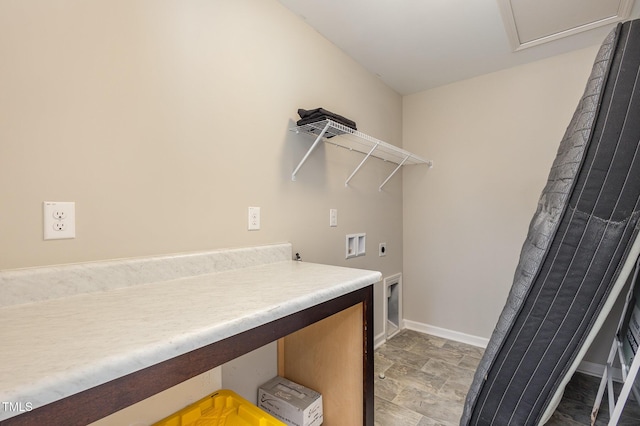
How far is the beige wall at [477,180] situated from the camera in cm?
215

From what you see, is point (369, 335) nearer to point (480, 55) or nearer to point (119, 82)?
point (119, 82)

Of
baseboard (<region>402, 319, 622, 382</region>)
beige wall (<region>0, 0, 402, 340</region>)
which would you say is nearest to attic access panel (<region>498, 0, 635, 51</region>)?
beige wall (<region>0, 0, 402, 340</region>)

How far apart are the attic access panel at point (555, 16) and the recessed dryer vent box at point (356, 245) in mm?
1598

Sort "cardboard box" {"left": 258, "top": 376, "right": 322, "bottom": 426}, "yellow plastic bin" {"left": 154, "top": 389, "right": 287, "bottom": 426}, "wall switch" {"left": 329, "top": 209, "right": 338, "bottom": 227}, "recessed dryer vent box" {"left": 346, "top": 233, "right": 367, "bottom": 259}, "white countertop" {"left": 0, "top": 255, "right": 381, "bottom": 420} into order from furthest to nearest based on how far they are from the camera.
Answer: "recessed dryer vent box" {"left": 346, "top": 233, "right": 367, "bottom": 259}
"wall switch" {"left": 329, "top": 209, "right": 338, "bottom": 227}
"cardboard box" {"left": 258, "top": 376, "right": 322, "bottom": 426}
"yellow plastic bin" {"left": 154, "top": 389, "right": 287, "bottom": 426}
"white countertop" {"left": 0, "top": 255, "right": 381, "bottom": 420}

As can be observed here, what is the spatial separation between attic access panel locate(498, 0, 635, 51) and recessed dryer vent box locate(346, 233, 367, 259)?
1598mm

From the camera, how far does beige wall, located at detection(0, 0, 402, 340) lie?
0.83m

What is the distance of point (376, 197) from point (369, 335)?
1.45 m

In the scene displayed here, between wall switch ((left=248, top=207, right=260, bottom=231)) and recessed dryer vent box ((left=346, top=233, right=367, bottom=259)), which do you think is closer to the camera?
wall switch ((left=248, top=207, right=260, bottom=231))

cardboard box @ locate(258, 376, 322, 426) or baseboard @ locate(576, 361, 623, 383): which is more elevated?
cardboard box @ locate(258, 376, 322, 426)

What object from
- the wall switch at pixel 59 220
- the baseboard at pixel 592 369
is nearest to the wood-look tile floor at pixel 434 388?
the baseboard at pixel 592 369

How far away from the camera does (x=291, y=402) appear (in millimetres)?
1249

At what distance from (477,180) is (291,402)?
84.7 inches

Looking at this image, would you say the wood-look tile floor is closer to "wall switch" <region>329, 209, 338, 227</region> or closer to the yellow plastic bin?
the yellow plastic bin

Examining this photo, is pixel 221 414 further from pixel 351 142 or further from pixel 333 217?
pixel 351 142
